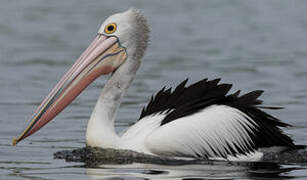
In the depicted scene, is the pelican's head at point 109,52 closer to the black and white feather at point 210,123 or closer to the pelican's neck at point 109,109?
the pelican's neck at point 109,109

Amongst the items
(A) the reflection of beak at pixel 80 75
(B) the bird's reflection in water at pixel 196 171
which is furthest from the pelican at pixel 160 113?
(B) the bird's reflection in water at pixel 196 171

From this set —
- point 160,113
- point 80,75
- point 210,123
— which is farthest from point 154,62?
point 210,123

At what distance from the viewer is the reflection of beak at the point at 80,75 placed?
772 cm

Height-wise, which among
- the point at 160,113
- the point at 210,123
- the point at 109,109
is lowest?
the point at 210,123

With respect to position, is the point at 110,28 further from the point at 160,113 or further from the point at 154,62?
the point at 154,62

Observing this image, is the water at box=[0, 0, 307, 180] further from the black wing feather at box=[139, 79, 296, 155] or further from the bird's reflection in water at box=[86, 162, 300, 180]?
the black wing feather at box=[139, 79, 296, 155]

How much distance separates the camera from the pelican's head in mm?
7859

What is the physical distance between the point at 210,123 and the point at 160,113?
0.48 metres

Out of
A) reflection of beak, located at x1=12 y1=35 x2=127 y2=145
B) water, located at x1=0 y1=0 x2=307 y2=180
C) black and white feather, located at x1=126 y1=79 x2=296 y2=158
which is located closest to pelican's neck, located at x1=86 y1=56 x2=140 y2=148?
reflection of beak, located at x1=12 y1=35 x2=127 y2=145

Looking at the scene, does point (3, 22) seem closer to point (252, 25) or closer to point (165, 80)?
point (252, 25)

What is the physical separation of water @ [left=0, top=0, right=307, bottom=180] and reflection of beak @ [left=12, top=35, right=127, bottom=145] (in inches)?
17.3

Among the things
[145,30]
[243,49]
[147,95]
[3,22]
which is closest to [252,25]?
[243,49]

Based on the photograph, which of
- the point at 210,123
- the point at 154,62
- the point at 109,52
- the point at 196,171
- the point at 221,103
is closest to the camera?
the point at 196,171

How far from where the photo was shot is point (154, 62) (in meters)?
15.9
